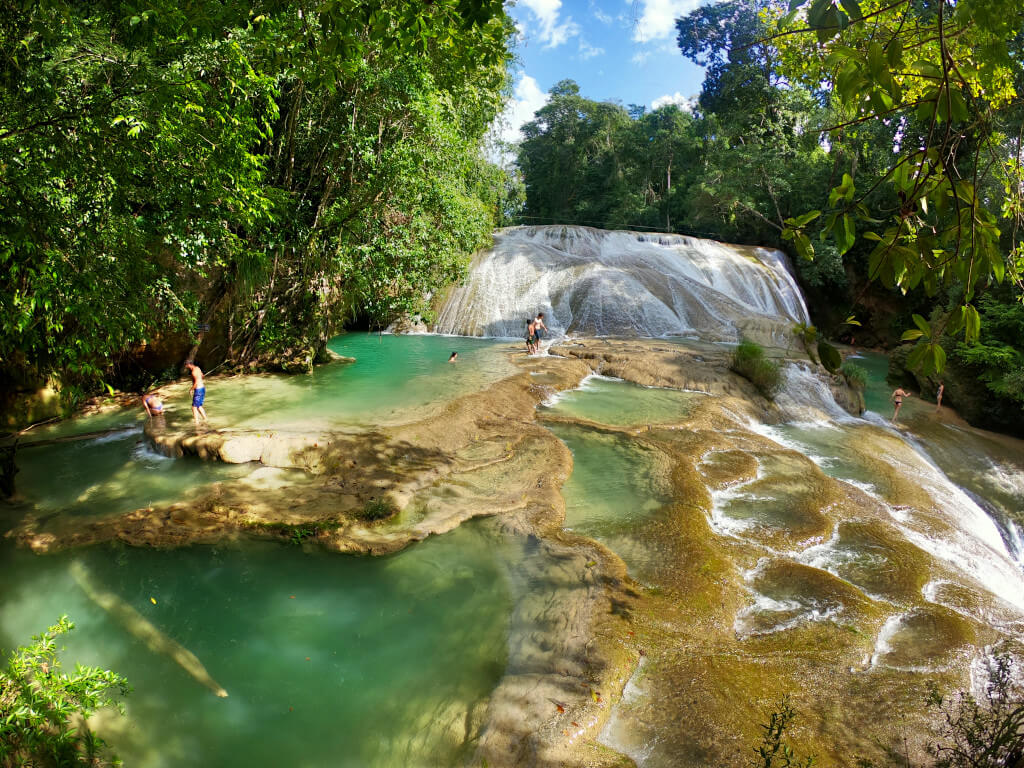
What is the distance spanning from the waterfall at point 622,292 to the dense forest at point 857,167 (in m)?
2.17

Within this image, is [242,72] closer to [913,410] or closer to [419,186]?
[419,186]

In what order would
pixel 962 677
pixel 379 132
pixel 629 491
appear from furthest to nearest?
pixel 379 132, pixel 629 491, pixel 962 677

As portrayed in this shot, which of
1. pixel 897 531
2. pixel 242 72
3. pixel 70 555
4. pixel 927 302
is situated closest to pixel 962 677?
pixel 897 531

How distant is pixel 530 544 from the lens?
5.11 meters

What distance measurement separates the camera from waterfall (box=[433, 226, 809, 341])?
17312mm

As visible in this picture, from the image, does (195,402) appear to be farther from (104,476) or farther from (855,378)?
(855,378)

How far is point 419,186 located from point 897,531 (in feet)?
29.3

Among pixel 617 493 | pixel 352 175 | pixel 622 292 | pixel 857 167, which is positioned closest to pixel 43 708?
pixel 617 493

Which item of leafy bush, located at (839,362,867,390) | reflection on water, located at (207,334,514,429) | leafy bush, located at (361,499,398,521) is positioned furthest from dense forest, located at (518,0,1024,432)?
reflection on water, located at (207,334,514,429)

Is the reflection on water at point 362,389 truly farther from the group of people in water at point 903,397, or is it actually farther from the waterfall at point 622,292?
the group of people in water at point 903,397

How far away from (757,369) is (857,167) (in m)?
19.2

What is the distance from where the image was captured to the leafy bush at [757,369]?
11.0 m

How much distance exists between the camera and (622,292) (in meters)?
17.8

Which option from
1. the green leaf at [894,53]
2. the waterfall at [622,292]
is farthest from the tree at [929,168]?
the waterfall at [622,292]
